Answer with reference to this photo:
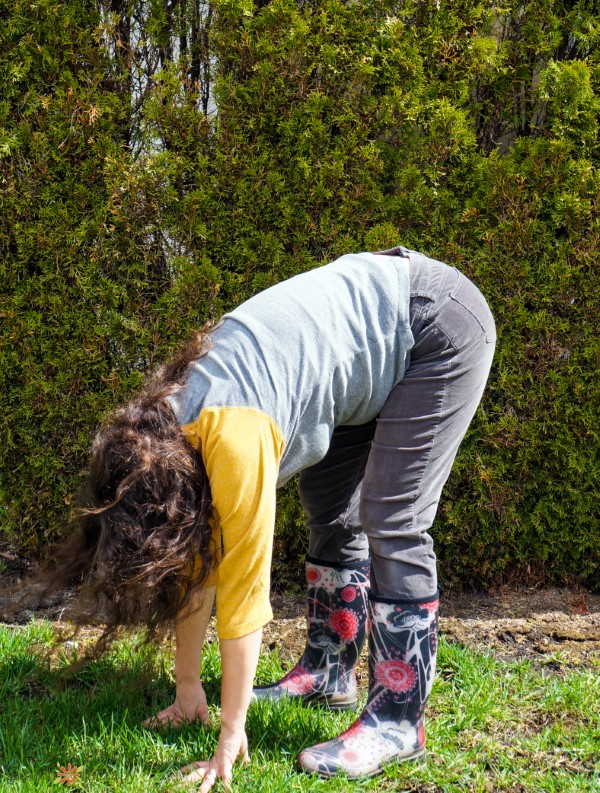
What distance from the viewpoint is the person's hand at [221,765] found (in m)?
2.09

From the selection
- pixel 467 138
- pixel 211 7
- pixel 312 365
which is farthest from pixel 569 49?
pixel 312 365

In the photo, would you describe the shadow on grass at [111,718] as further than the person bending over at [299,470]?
Yes

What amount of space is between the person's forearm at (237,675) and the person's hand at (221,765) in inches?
1.4

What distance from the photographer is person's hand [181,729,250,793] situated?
2088 mm

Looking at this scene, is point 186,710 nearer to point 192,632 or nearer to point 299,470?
point 192,632

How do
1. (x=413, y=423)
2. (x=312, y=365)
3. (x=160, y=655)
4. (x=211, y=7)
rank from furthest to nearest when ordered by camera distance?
(x=211, y=7), (x=160, y=655), (x=413, y=423), (x=312, y=365)

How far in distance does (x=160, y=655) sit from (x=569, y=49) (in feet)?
9.74

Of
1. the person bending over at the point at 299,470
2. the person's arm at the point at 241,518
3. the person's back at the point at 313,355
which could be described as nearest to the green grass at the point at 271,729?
the person bending over at the point at 299,470

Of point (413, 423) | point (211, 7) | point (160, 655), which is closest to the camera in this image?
point (413, 423)

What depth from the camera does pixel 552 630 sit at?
10.9ft

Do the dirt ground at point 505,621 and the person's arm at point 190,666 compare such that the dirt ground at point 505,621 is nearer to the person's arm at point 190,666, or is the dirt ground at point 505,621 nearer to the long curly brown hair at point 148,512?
the person's arm at point 190,666

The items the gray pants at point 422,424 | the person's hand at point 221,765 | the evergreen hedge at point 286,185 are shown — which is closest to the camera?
the person's hand at point 221,765

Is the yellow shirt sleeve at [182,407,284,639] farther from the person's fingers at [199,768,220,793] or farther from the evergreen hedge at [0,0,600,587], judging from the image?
A: the evergreen hedge at [0,0,600,587]

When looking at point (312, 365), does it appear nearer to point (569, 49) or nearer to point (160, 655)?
point (160, 655)
